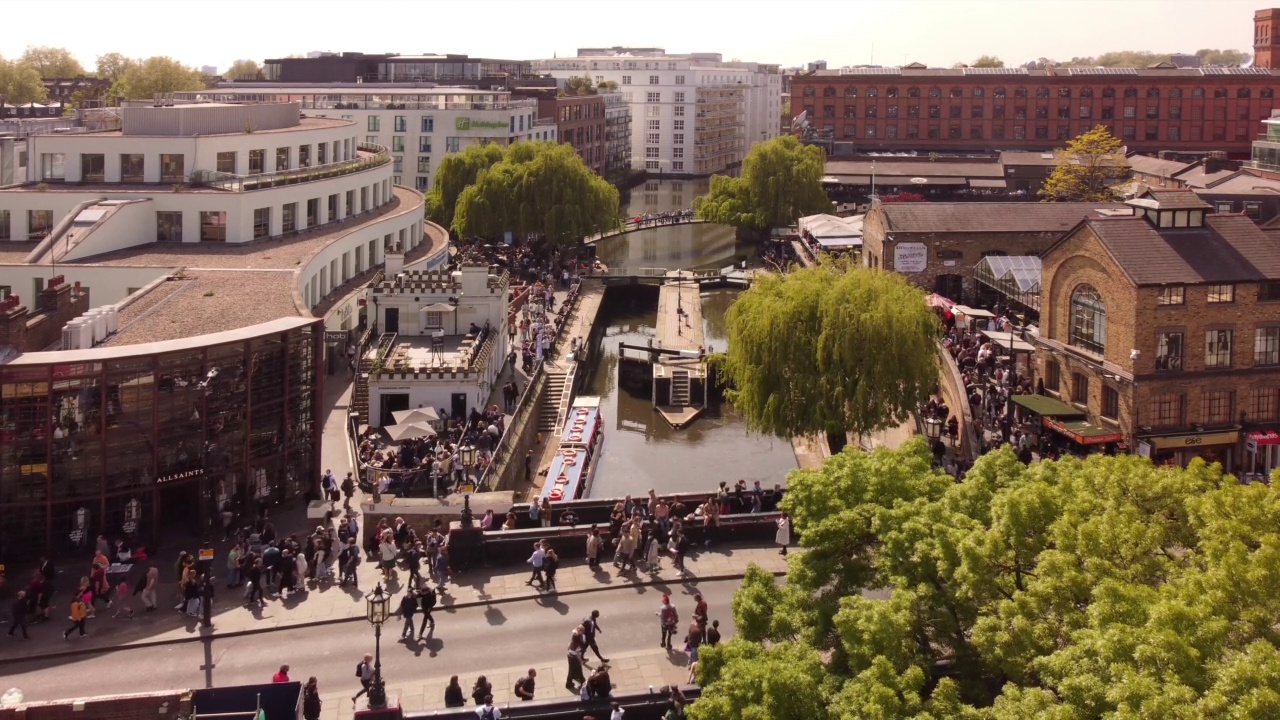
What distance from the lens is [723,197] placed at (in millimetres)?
103125

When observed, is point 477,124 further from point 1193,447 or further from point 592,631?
point 592,631

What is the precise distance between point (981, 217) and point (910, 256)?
4408mm

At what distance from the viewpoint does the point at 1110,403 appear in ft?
137

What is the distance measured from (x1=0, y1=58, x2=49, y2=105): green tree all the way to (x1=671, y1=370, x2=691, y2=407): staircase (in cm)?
9816

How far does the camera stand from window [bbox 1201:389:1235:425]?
40938mm

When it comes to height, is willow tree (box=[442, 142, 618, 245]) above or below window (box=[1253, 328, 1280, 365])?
above

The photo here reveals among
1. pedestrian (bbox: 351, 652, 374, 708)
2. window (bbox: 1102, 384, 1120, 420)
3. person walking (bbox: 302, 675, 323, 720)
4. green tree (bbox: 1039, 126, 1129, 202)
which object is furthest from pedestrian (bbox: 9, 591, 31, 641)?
green tree (bbox: 1039, 126, 1129, 202)

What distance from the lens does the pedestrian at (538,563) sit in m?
29.8

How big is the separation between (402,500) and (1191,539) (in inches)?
802

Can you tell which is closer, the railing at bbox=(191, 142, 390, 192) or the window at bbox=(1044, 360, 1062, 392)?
the window at bbox=(1044, 360, 1062, 392)

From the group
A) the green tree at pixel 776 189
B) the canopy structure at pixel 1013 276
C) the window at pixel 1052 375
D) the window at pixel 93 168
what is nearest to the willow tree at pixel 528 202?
the green tree at pixel 776 189

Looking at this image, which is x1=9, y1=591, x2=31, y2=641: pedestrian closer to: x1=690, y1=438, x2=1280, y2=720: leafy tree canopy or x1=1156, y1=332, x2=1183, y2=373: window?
x1=690, y1=438, x2=1280, y2=720: leafy tree canopy

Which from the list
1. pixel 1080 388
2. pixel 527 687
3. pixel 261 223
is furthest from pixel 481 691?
pixel 261 223

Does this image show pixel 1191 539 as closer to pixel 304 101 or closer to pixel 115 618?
pixel 115 618
